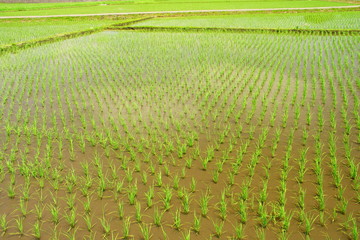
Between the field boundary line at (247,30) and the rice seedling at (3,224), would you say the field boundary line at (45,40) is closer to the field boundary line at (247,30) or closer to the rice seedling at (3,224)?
the field boundary line at (247,30)

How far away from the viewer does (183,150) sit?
3545mm

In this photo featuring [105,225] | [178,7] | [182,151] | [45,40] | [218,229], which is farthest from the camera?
[178,7]

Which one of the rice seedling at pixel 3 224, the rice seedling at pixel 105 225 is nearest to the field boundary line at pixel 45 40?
the rice seedling at pixel 3 224

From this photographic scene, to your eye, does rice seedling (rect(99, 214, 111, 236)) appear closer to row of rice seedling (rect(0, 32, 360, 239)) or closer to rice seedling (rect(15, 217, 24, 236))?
row of rice seedling (rect(0, 32, 360, 239))

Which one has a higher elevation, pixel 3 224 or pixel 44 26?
pixel 44 26

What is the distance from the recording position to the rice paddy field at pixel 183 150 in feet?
8.07

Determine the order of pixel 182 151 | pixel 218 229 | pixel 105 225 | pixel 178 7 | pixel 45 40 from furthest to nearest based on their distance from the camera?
pixel 178 7
pixel 45 40
pixel 182 151
pixel 105 225
pixel 218 229

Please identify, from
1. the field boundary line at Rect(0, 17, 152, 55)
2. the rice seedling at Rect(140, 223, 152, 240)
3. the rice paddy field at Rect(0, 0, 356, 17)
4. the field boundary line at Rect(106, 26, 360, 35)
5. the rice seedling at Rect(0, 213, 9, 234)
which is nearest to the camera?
the rice seedling at Rect(140, 223, 152, 240)

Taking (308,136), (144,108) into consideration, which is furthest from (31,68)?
(308,136)

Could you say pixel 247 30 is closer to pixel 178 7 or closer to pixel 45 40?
pixel 45 40

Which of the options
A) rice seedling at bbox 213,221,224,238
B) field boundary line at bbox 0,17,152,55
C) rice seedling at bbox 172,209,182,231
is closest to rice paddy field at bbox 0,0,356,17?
field boundary line at bbox 0,17,152,55

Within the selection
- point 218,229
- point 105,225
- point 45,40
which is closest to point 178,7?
point 45,40

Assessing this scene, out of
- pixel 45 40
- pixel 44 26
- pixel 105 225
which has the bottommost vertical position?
pixel 105 225

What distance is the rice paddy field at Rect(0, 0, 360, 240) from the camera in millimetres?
2459
